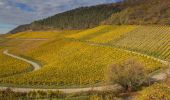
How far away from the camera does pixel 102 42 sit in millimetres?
122938

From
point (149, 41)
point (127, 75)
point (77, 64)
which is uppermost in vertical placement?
point (149, 41)

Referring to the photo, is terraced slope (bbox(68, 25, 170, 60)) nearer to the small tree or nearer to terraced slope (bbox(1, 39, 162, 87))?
terraced slope (bbox(1, 39, 162, 87))

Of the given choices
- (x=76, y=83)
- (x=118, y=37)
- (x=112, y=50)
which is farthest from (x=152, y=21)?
(x=76, y=83)

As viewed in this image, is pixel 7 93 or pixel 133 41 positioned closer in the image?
pixel 7 93

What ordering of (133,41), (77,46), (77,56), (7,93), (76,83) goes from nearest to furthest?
(7,93) < (76,83) < (77,56) < (133,41) < (77,46)

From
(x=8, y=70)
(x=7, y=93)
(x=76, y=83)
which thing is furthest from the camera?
(x=8, y=70)

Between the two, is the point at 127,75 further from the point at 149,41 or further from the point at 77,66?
the point at 149,41

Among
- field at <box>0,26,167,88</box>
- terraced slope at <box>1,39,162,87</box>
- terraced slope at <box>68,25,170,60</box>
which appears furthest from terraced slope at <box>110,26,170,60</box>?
terraced slope at <box>1,39,162,87</box>

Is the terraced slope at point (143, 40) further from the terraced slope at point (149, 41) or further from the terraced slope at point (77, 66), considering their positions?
the terraced slope at point (77, 66)

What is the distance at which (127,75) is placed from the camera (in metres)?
55.6

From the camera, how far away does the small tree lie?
182ft

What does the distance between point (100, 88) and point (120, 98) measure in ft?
29.1

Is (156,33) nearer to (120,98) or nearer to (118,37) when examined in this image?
(118,37)

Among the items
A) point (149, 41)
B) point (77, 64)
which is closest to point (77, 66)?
point (77, 64)
